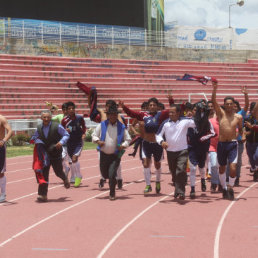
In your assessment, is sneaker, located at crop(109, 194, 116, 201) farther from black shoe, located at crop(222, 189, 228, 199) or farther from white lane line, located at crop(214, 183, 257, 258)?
white lane line, located at crop(214, 183, 257, 258)

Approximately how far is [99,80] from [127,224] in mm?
25308

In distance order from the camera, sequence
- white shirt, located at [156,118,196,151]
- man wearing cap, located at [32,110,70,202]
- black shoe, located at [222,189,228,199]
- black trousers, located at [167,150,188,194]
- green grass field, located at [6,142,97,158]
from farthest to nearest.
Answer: green grass field, located at [6,142,97,158]
man wearing cap, located at [32,110,70,202]
black shoe, located at [222,189,228,199]
white shirt, located at [156,118,196,151]
black trousers, located at [167,150,188,194]

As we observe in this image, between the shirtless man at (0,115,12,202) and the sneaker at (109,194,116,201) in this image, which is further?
the sneaker at (109,194,116,201)

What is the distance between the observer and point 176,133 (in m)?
10.0

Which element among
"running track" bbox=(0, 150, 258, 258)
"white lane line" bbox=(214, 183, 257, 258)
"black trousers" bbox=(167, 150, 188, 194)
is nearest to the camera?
"white lane line" bbox=(214, 183, 257, 258)

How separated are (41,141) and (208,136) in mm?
2985

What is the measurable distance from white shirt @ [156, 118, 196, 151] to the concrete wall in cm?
2382

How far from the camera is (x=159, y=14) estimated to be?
45.1 metres

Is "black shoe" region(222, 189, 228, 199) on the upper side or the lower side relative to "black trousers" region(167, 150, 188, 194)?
lower

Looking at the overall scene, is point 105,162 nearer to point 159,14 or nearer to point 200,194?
point 200,194

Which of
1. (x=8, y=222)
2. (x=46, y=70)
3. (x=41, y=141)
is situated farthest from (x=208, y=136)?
(x=46, y=70)

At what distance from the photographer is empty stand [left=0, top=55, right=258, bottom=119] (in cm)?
2952

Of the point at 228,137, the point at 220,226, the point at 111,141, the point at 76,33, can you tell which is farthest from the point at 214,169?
the point at 76,33

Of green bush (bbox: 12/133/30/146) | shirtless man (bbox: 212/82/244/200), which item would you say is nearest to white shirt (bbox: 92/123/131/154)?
shirtless man (bbox: 212/82/244/200)
